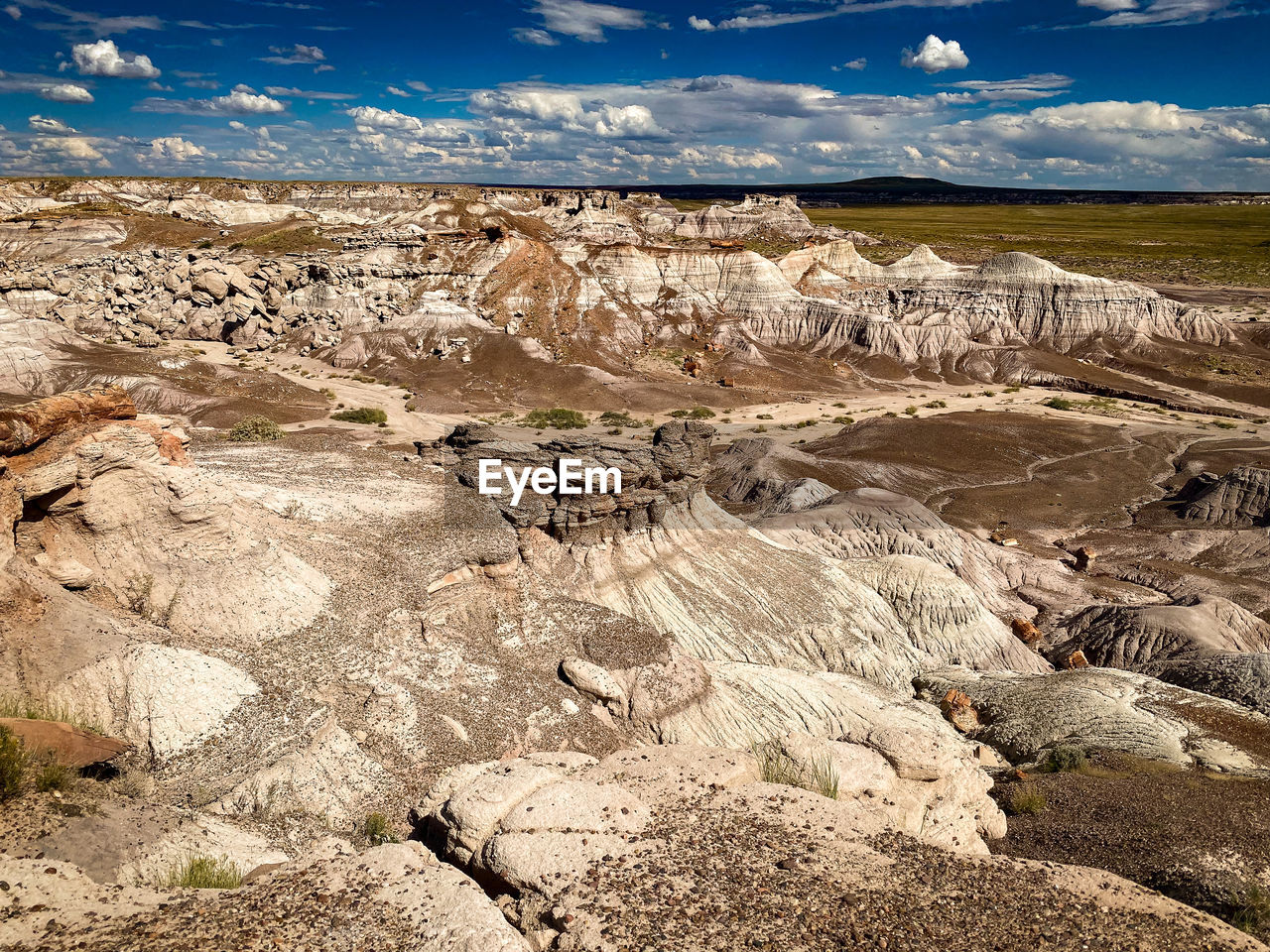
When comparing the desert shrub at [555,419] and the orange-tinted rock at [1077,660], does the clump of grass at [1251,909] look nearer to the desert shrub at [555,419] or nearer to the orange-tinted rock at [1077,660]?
the orange-tinted rock at [1077,660]

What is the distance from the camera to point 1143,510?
45.4 metres

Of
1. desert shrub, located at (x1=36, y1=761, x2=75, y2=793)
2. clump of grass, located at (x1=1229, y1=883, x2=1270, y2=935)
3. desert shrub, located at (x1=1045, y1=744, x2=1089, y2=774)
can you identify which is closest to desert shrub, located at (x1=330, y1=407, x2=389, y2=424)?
desert shrub, located at (x1=36, y1=761, x2=75, y2=793)

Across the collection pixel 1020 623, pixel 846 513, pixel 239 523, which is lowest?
pixel 1020 623

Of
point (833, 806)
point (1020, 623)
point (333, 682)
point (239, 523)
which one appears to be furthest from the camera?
point (1020, 623)

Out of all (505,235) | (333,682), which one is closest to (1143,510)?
(333,682)

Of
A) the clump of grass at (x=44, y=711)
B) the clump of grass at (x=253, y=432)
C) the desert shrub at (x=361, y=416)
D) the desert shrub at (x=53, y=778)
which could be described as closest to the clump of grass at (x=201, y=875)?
the desert shrub at (x=53, y=778)

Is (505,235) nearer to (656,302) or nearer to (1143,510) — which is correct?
(656,302)

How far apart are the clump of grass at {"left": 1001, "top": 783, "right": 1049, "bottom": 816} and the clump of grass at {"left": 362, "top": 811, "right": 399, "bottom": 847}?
14625mm

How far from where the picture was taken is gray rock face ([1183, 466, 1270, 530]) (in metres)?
40.2

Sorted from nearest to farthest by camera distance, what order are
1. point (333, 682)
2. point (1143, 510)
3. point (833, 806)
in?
point (833, 806), point (333, 682), point (1143, 510)

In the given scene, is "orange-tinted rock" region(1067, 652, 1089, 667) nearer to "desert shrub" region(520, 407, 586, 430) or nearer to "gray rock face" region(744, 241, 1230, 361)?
"desert shrub" region(520, 407, 586, 430)

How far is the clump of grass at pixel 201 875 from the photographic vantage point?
10188 millimetres

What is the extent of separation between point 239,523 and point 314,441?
1156 cm

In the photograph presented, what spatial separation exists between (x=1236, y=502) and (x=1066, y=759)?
106 feet
